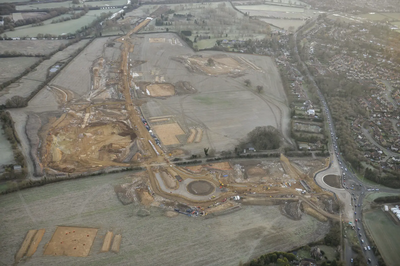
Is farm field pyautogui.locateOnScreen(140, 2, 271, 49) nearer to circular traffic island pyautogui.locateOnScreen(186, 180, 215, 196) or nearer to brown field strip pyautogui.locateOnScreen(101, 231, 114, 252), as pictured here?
circular traffic island pyautogui.locateOnScreen(186, 180, 215, 196)

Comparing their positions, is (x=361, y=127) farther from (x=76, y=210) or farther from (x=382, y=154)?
(x=76, y=210)

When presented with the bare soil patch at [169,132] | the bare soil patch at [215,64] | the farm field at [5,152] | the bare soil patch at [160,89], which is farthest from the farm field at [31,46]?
the bare soil patch at [169,132]

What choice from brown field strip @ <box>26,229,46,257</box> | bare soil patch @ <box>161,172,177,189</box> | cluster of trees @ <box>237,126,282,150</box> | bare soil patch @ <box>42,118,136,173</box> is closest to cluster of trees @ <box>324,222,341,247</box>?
cluster of trees @ <box>237,126,282,150</box>

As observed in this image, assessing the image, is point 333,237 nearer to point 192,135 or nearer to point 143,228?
point 143,228

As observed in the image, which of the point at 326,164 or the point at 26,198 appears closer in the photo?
the point at 26,198

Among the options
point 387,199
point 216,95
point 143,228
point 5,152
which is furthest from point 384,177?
point 5,152

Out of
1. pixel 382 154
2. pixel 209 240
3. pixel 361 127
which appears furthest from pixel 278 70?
pixel 209 240

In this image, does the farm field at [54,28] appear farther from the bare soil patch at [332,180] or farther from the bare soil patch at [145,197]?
the bare soil patch at [332,180]
